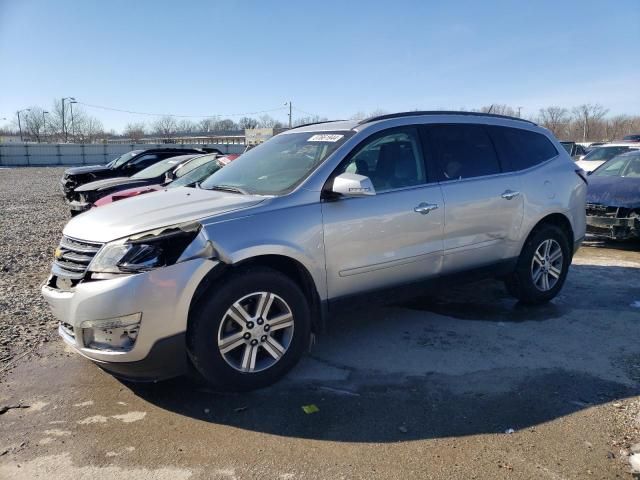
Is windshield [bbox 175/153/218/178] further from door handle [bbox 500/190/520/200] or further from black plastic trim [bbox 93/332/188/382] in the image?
black plastic trim [bbox 93/332/188/382]

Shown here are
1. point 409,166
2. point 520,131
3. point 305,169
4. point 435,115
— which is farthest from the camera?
point 520,131

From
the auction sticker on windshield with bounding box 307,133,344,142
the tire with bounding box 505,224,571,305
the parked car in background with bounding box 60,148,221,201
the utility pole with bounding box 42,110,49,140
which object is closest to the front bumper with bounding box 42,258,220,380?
the auction sticker on windshield with bounding box 307,133,344,142

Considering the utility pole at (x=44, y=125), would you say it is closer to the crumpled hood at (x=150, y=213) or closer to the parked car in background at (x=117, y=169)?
the parked car in background at (x=117, y=169)

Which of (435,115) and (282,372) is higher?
(435,115)

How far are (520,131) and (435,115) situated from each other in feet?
3.88

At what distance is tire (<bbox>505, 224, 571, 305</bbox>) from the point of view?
5.14 m

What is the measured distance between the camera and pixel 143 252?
318cm

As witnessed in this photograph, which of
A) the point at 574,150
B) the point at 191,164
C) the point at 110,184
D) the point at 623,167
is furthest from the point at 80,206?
the point at 574,150

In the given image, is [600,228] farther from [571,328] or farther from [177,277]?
[177,277]

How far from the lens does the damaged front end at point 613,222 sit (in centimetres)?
770

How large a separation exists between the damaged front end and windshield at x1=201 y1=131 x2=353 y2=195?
563 centimetres

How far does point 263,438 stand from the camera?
3.03 m

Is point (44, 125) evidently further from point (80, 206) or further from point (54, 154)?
point (80, 206)

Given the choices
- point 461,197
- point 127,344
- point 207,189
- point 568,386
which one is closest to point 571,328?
point 568,386
